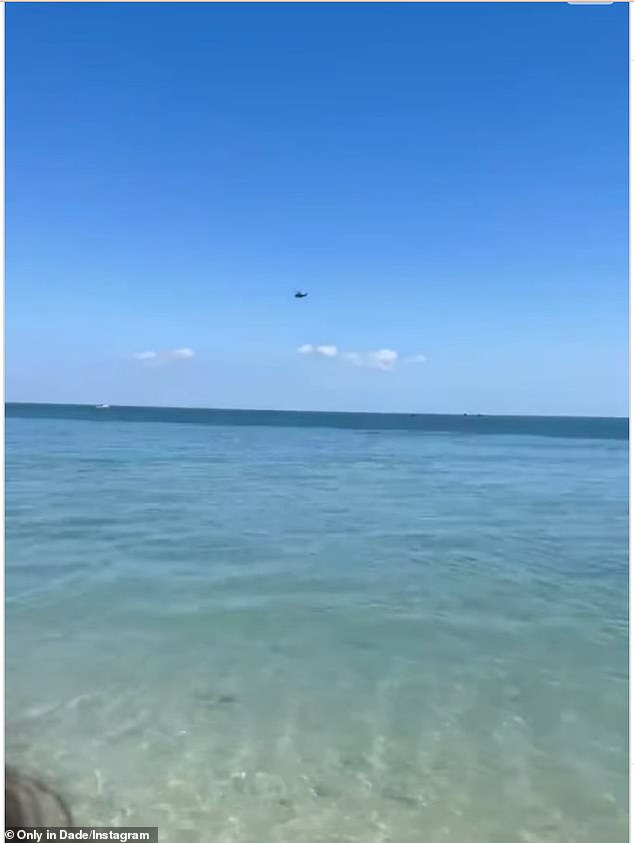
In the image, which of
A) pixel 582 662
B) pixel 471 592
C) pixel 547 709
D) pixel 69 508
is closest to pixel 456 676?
pixel 547 709

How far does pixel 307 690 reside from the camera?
4.46m

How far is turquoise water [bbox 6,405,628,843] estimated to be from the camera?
3.30 m

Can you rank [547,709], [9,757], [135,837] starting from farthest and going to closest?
[547,709], [9,757], [135,837]

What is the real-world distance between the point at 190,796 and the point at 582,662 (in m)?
3.04

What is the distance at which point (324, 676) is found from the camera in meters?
4.68

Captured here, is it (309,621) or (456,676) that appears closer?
(456,676)

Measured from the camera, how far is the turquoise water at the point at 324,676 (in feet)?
10.8

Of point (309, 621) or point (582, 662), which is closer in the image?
point (582, 662)

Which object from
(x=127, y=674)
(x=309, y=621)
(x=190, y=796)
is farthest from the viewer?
(x=309, y=621)

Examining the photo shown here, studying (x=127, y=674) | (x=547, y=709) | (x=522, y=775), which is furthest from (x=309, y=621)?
(x=522, y=775)

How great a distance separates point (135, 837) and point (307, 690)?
1.63 m

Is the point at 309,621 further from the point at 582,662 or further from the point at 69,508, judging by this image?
the point at 69,508

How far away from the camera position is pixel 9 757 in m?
3.54

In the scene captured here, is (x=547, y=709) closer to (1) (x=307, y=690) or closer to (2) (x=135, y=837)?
(1) (x=307, y=690)
